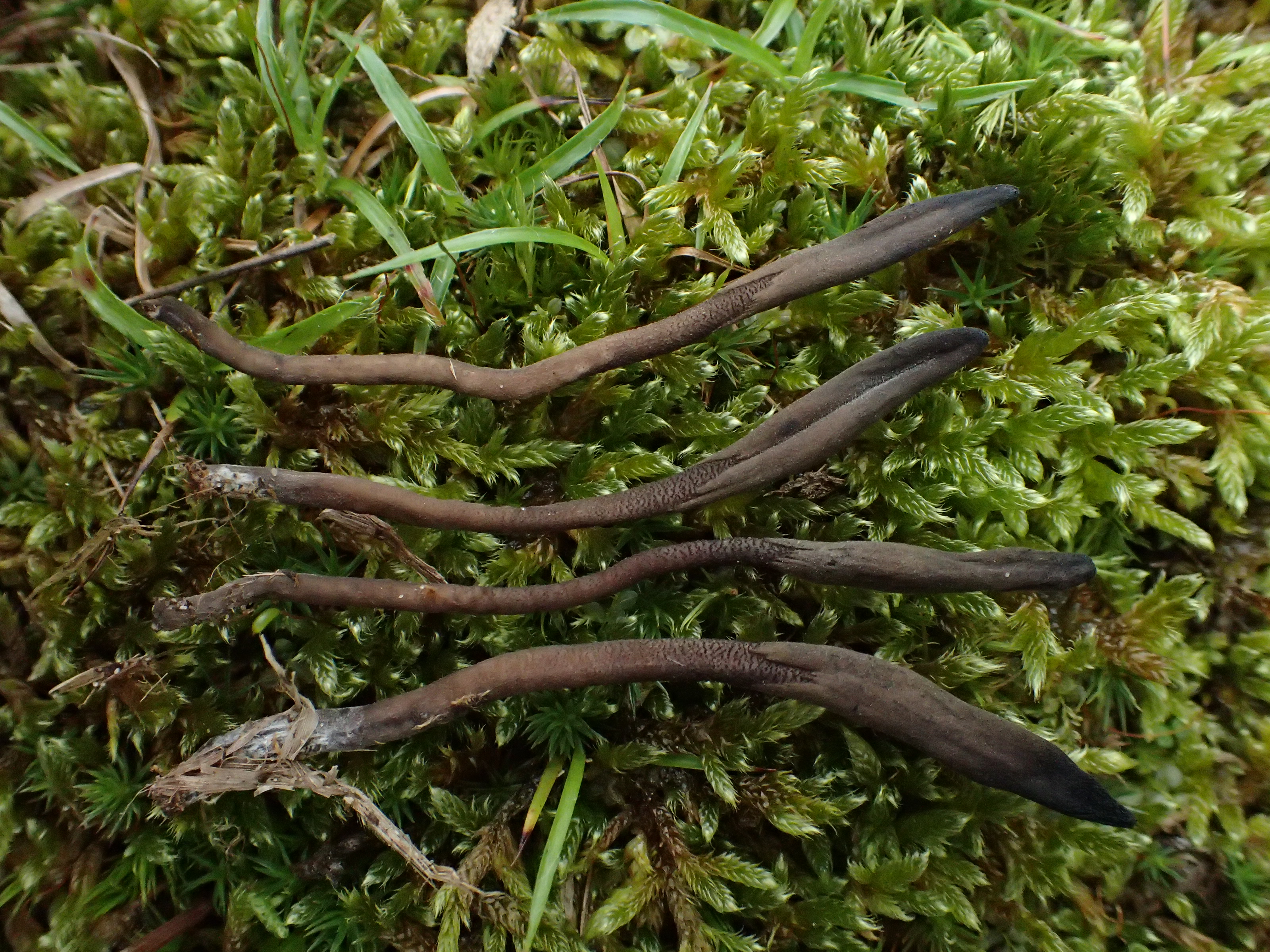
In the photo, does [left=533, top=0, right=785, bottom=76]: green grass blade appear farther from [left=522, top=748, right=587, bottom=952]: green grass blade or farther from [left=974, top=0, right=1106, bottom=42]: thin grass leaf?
[left=522, top=748, right=587, bottom=952]: green grass blade

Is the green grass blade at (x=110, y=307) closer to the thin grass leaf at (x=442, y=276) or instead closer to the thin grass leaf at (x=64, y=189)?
the thin grass leaf at (x=64, y=189)

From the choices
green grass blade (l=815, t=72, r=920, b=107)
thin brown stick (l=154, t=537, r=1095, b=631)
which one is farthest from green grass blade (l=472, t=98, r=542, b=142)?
thin brown stick (l=154, t=537, r=1095, b=631)

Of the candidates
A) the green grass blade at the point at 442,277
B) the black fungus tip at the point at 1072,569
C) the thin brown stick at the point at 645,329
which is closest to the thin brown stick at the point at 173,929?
the thin brown stick at the point at 645,329

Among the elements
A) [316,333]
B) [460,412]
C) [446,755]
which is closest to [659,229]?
[460,412]

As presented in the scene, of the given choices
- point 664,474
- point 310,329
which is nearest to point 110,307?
point 310,329

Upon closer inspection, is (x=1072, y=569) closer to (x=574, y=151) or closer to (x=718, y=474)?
(x=718, y=474)
